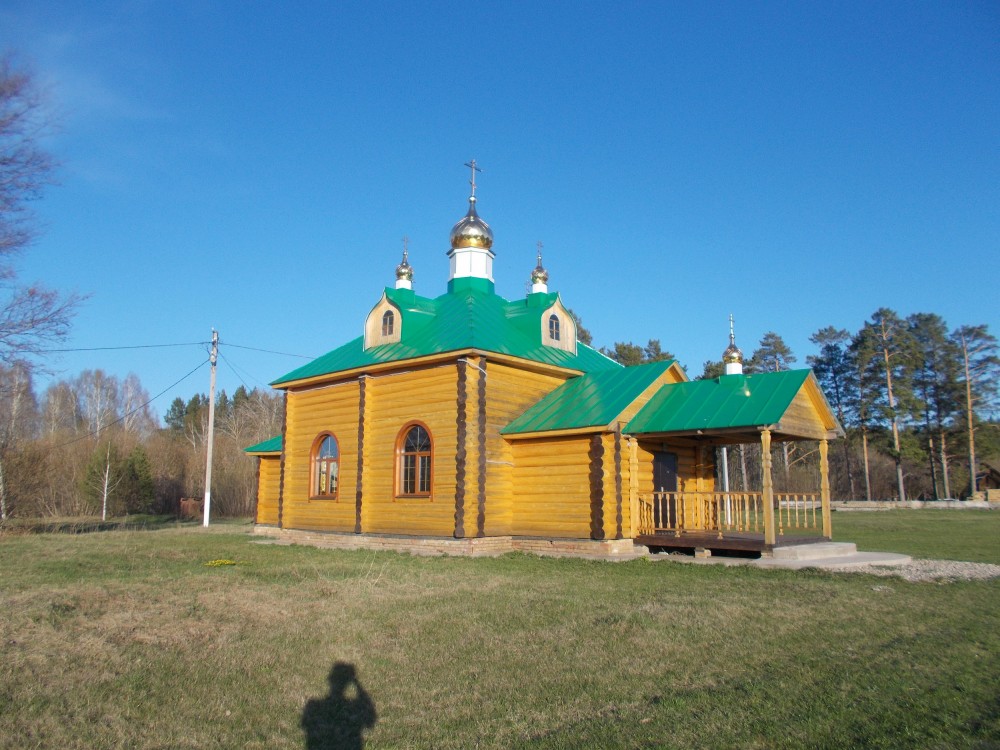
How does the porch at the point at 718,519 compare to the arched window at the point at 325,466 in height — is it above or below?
below

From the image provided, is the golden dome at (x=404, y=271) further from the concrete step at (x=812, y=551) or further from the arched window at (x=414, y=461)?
the concrete step at (x=812, y=551)

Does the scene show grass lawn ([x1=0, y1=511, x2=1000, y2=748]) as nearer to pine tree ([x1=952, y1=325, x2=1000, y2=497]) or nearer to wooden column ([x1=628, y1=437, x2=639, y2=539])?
wooden column ([x1=628, y1=437, x2=639, y2=539])

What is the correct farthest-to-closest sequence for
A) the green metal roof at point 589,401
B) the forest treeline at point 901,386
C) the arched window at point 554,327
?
the forest treeline at point 901,386 < the arched window at point 554,327 < the green metal roof at point 589,401

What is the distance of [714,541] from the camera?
15.5m

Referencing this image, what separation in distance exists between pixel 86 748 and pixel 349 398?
1603 centimetres

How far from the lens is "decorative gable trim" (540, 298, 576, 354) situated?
21094 mm

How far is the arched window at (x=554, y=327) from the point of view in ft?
69.8

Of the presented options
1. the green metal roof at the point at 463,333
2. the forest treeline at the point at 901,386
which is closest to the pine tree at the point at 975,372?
the forest treeline at the point at 901,386

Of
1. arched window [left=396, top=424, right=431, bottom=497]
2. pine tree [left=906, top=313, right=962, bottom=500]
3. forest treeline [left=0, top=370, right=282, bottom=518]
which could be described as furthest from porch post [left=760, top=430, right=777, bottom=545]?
pine tree [left=906, top=313, right=962, bottom=500]

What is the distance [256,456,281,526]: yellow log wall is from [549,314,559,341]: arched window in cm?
937

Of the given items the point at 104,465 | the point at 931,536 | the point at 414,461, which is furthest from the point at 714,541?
the point at 104,465

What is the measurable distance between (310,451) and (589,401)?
8329 mm

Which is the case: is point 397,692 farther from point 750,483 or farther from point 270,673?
point 750,483

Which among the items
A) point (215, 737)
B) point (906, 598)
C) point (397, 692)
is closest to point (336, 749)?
point (215, 737)
